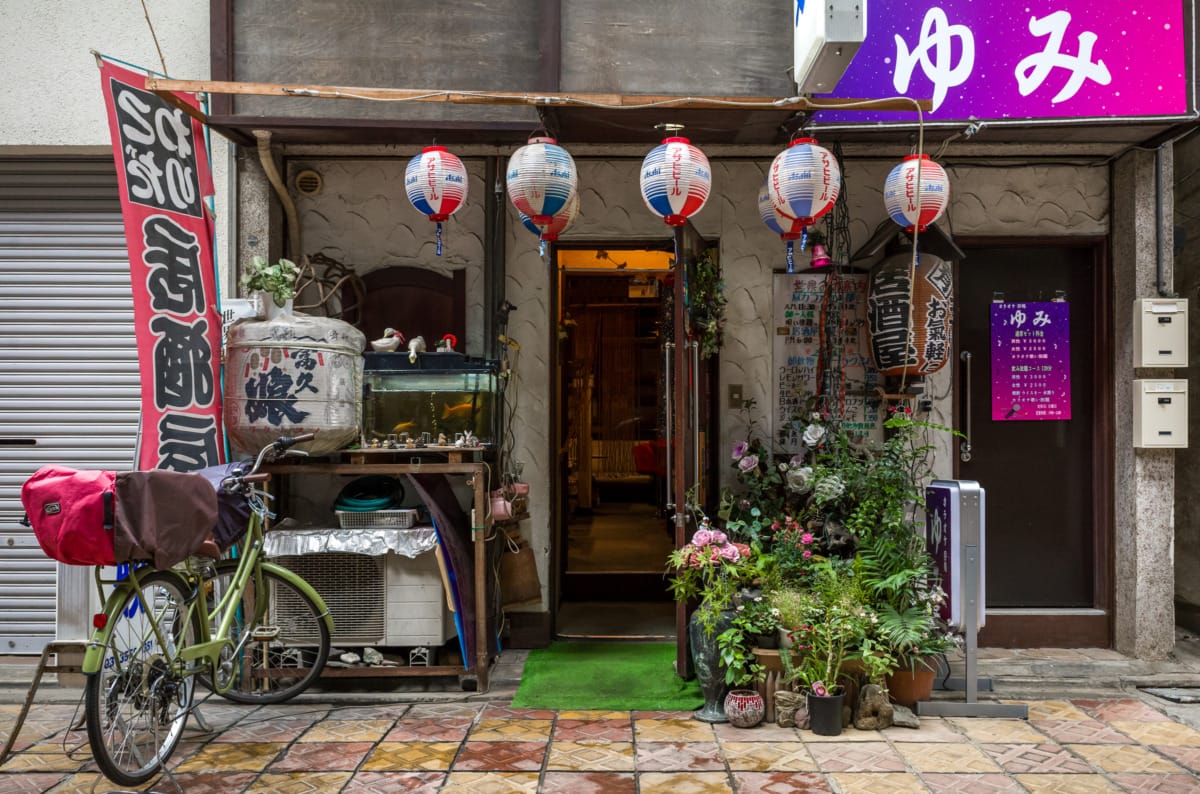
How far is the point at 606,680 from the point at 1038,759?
2.91 meters

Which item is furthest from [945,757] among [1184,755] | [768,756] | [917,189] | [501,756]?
[917,189]

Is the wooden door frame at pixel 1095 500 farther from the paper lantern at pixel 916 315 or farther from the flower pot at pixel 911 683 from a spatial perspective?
the flower pot at pixel 911 683

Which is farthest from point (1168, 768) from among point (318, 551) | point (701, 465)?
point (318, 551)

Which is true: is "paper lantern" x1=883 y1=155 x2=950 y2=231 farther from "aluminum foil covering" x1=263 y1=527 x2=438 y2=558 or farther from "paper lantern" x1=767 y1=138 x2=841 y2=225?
"aluminum foil covering" x1=263 y1=527 x2=438 y2=558

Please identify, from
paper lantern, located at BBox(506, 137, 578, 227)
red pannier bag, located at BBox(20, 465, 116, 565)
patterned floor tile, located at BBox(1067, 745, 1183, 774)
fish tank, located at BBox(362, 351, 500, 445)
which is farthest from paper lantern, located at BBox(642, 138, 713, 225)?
patterned floor tile, located at BBox(1067, 745, 1183, 774)

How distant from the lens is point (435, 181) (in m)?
5.42

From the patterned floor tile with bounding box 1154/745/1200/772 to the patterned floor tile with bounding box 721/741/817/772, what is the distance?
87.5 inches

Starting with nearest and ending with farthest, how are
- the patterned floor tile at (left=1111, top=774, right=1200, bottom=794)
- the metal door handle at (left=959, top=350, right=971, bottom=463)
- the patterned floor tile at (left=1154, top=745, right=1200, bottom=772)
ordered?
1. the patterned floor tile at (left=1111, top=774, right=1200, bottom=794)
2. the patterned floor tile at (left=1154, top=745, right=1200, bottom=772)
3. the metal door handle at (left=959, top=350, right=971, bottom=463)

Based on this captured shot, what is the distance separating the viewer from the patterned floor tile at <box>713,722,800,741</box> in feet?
16.6

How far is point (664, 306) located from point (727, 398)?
1.44 meters

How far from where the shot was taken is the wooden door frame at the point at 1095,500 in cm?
680

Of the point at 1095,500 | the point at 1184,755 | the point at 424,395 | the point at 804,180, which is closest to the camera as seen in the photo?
the point at 1184,755

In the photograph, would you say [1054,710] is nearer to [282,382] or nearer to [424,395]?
[424,395]

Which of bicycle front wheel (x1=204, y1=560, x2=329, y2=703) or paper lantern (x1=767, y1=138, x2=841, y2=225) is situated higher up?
paper lantern (x1=767, y1=138, x2=841, y2=225)
